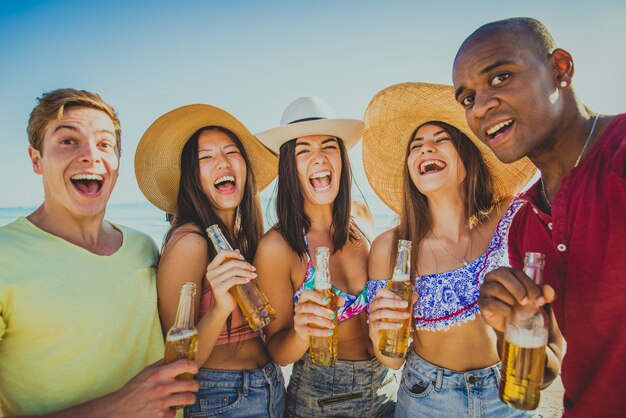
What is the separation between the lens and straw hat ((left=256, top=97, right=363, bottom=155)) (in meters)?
3.35

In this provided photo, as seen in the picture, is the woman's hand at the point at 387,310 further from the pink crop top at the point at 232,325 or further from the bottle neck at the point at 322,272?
the pink crop top at the point at 232,325

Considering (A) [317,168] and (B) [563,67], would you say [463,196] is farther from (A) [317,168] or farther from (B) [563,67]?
(B) [563,67]

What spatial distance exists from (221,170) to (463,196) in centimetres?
217

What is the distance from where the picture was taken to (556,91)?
1.91m

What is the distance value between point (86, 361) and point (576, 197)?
270 cm

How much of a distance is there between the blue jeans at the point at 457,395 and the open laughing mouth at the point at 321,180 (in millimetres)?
1659

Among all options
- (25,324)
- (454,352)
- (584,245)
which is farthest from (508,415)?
(25,324)

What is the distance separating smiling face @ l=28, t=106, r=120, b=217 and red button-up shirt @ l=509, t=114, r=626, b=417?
273 cm

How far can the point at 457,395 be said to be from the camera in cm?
255

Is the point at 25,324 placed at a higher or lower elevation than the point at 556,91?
lower

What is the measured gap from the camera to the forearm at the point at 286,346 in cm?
270

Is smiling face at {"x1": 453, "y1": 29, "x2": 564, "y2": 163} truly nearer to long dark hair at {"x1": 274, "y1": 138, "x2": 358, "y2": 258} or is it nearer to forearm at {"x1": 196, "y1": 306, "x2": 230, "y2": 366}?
long dark hair at {"x1": 274, "y1": 138, "x2": 358, "y2": 258}

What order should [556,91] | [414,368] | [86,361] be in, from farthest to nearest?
[414,368], [86,361], [556,91]

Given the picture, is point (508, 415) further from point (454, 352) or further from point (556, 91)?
point (556, 91)
